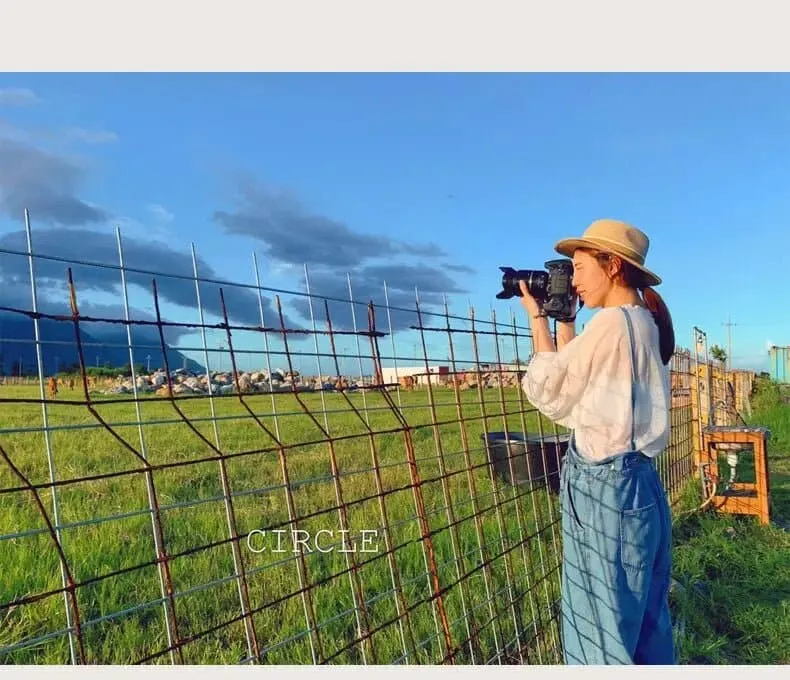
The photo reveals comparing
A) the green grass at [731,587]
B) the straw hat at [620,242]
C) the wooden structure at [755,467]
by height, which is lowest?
the green grass at [731,587]

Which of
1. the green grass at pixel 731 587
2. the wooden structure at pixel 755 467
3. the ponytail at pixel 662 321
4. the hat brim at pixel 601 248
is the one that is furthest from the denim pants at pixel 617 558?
the wooden structure at pixel 755 467

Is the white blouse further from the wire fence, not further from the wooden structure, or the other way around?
the wooden structure

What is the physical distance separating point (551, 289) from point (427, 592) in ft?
5.46

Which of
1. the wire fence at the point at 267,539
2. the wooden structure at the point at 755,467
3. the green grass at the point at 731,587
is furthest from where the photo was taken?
the wooden structure at the point at 755,467

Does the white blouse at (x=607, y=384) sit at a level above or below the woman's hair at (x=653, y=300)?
below

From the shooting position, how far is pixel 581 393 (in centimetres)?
204

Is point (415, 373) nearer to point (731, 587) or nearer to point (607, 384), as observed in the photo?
point (607, 384)

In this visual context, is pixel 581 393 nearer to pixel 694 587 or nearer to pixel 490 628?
pixel 490 628

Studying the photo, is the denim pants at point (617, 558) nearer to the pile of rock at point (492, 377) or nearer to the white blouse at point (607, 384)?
the white blouse at point (607, 384)

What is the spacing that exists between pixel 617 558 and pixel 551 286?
0.83 m

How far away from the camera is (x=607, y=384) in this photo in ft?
6.57

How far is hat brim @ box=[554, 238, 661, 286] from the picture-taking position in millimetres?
2092

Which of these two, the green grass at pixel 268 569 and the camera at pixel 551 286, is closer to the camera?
→ the camera at pixel 551 286

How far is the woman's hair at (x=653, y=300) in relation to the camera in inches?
84.8
